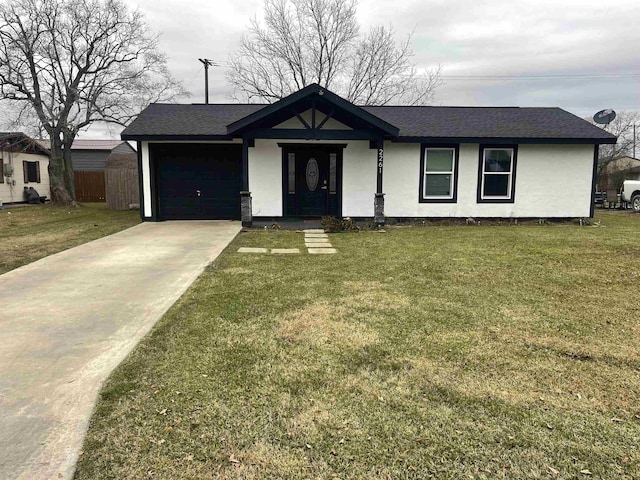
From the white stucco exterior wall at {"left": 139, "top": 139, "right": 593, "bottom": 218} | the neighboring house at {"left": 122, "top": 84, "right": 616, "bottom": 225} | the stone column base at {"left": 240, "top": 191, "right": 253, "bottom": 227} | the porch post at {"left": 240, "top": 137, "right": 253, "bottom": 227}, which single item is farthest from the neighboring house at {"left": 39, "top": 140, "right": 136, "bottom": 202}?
the stone column base at {"left": 240, "top": 191, "right": 253, "bottom": 227}

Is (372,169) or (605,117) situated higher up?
(605,117)

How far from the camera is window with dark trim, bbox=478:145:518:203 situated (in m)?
12.9

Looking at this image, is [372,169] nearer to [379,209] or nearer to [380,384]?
[379,209]

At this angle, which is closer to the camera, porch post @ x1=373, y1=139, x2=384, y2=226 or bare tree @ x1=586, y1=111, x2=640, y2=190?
porch post @ x1=373, y1=139, x2=384, y2=226

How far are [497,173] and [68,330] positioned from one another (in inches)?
468

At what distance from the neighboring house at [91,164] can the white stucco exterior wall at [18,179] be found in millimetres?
2040

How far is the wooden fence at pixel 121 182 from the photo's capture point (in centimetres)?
1800

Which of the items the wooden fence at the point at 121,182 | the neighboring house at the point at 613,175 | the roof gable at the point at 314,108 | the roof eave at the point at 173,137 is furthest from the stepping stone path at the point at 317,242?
the neighboring house at the point at 613,175

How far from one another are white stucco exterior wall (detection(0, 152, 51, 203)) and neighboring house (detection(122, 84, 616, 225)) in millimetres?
10219

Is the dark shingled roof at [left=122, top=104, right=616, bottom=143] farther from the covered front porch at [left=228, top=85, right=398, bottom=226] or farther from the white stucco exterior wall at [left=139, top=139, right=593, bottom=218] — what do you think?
the covered front porch at [left=228, top=85, right=398, bottom=226]

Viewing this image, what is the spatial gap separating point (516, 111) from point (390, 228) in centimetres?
691

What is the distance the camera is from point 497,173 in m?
13.0

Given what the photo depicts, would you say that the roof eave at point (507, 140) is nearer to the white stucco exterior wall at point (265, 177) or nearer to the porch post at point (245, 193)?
the white stucco exterior wall at point (265, 177)

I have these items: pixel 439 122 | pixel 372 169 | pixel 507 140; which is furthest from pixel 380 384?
pixel 439 122
